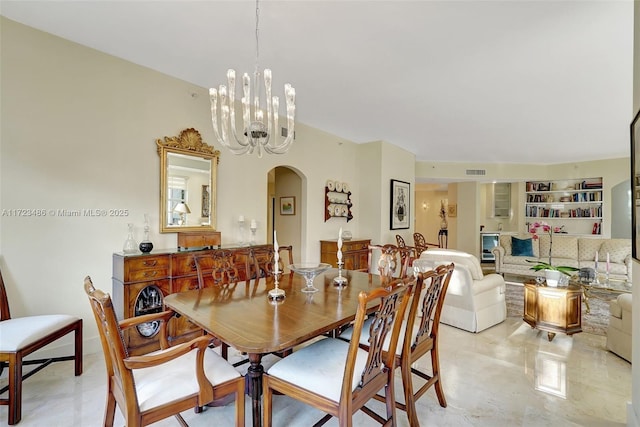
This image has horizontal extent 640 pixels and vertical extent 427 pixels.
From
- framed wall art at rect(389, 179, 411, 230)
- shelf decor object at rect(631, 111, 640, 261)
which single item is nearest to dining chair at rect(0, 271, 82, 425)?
shelf decor object at rect(631, 111, 640, 261)

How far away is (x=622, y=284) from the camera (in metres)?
3.78

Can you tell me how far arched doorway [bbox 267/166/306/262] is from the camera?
5.34 m

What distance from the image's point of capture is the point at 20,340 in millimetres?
1997

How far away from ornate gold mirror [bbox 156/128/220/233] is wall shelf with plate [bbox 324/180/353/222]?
2.20 metres

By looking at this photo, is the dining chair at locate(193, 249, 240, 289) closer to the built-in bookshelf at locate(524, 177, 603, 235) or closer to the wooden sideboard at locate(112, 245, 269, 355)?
the wooden sideboard at locate(112, 245, 269, 355)

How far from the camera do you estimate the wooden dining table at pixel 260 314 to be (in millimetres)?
1435

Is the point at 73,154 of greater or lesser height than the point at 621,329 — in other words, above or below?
above

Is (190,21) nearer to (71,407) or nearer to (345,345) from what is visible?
(345,345)

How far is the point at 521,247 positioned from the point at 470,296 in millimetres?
4399

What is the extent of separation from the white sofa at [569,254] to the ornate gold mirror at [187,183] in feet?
20.3

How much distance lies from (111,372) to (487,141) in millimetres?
6565

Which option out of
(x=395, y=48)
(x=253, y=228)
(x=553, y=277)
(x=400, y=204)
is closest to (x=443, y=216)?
(x=400, y=204)

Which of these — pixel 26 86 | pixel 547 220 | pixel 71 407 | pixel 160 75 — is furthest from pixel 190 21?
pixel 547 220

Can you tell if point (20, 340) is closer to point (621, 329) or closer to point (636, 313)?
point (636, 313)
